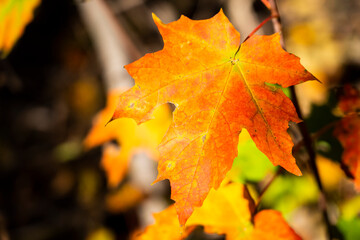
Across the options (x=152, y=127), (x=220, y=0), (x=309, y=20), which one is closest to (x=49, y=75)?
(x=220, y=0)

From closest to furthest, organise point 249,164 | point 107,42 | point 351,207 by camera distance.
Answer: point 249,164
point 351,207
point 107,42

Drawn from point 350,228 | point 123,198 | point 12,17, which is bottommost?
point 123,198

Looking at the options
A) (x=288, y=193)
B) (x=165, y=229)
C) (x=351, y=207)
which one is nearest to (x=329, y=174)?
(x=351, y=207)

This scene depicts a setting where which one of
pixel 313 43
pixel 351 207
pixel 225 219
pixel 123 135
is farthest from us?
pixel 313 43

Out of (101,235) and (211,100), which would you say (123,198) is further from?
(211,100)

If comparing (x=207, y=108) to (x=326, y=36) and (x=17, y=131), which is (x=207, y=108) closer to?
(x=326, y=36)

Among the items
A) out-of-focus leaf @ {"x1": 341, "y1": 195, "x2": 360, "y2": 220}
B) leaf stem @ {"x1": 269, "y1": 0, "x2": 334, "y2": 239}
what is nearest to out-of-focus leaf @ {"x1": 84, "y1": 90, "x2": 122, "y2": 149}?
leaf stem @ {"x1": 269, "y1": 0, "x2": 334, "y2": 239}

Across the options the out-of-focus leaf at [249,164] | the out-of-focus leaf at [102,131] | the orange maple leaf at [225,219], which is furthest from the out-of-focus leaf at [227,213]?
the out-of-focus leaf at [102,131]
